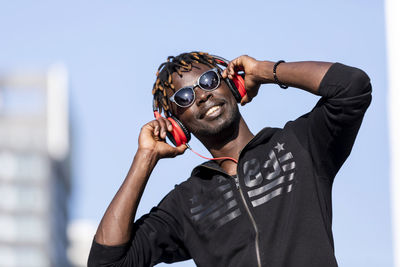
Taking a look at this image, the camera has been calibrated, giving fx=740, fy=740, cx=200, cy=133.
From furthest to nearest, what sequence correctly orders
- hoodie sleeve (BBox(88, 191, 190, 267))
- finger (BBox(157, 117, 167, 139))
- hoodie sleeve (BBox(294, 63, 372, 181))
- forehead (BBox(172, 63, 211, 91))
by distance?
1. forehead (BBox(172, 63, 211, 91))
2. finger (BBox(157, 117, 167, 139))
3. hoodie sleeve (BBox(88, 191, 190, 267))
4. hoodie sleeve (BBox(294, 63, 372, 181))

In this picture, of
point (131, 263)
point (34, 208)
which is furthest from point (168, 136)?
point (34, 208)

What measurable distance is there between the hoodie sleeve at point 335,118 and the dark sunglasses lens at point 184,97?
0.70 metres

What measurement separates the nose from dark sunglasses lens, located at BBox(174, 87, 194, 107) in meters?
0.04

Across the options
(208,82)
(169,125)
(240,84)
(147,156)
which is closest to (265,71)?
(240,84)

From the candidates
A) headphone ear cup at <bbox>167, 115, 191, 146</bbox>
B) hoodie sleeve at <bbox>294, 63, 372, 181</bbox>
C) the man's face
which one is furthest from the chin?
hoodie sleeve at <bbox>294, 63, 372, 181</bbox>

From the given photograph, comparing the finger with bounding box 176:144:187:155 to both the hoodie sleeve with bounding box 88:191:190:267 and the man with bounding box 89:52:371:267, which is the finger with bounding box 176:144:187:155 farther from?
the hoodie sleeve with bounding box 88:191:190:267

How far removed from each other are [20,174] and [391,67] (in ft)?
317

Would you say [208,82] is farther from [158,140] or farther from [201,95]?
[158,140]

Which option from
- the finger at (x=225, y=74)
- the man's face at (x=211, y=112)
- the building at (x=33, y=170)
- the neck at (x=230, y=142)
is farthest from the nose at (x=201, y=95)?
the building at (x=33, y=170)

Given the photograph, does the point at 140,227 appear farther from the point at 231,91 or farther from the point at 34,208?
the point at 34,208

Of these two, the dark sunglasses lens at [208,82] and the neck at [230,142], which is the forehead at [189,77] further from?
the neck at [230,142]

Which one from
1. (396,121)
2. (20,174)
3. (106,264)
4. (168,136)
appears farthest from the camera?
(20,174)

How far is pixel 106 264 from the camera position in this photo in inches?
162

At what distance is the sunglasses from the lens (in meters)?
4.47
